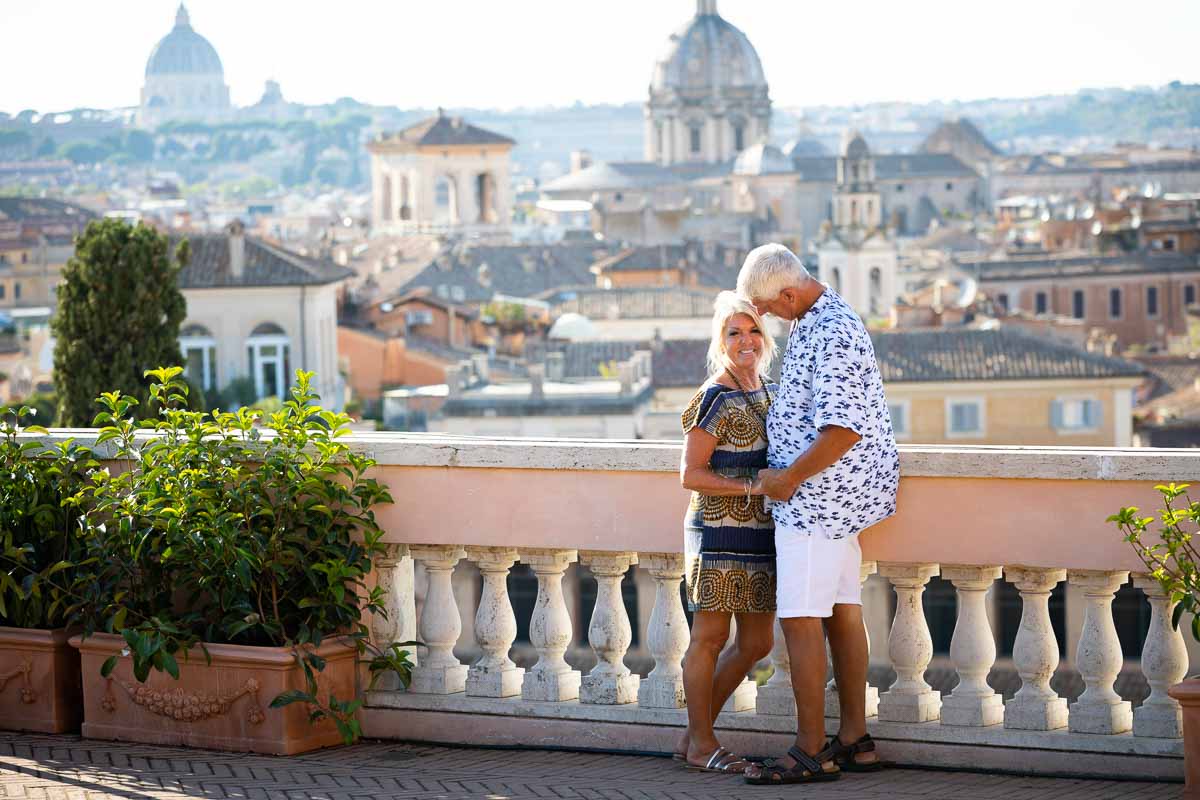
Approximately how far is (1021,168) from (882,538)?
515ft

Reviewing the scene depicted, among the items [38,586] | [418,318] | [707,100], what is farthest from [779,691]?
[707,100]

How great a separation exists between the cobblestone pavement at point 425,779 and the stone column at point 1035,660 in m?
0.15

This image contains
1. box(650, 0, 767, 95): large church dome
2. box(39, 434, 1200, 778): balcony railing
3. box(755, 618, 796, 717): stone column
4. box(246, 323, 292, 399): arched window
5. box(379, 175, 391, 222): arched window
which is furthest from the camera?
box(650, 0, 767, 95): large church dome

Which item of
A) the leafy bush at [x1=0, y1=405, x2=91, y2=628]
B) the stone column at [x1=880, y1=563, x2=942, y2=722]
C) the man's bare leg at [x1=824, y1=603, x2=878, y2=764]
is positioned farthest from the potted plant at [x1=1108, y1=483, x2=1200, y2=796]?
the leafy bush at [x1=0, y1=405, x2=91, y2=628]

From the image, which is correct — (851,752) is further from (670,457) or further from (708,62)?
(708,62)

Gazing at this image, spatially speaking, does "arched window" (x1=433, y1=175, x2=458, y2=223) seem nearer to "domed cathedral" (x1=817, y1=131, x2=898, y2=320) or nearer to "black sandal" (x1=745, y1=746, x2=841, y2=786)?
"domed cathedral" (x1=817, y1=131, x2=898, y2=320)

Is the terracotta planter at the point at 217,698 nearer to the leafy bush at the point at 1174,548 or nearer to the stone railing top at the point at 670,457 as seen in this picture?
the stone railing top at the point at 670,457

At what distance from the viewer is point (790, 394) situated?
16.3 feet

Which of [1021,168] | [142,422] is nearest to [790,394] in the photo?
[142,422]

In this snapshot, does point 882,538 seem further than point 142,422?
No

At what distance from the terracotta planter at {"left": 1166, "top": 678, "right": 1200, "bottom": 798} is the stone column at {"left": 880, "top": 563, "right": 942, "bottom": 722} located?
0.69 metres

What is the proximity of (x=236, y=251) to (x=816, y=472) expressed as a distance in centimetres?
4235

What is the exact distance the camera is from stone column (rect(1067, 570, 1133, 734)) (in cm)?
509

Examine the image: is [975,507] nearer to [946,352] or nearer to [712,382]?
[712,382]
